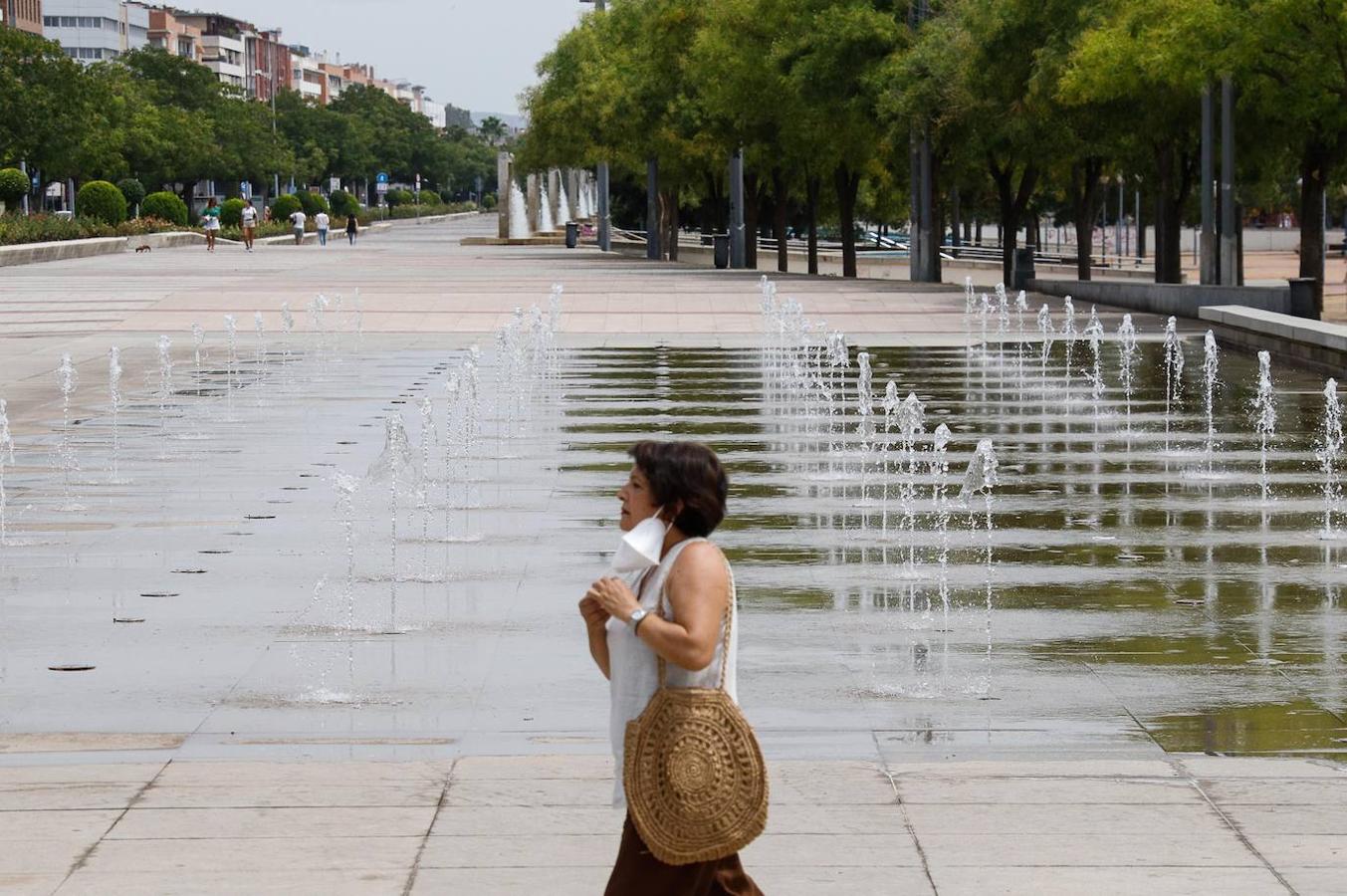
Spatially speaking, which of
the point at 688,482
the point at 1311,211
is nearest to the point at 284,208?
the point at 1311,211

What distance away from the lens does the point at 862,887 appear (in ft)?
18.2

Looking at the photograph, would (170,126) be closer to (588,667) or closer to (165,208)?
(165,208)

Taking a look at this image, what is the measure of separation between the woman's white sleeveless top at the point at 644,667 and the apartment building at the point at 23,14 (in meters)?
144

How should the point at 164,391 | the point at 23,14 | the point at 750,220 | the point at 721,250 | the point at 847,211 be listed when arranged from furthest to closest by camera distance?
the point at 23,14 < the point at 750,220 < the point at 721,250 < the point at 847,211 < the point at 164,391

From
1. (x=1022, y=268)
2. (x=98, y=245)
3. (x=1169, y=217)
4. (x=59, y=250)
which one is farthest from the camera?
(x=98, y=245)

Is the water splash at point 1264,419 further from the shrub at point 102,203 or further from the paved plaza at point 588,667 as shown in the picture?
the shrub at point 102,203

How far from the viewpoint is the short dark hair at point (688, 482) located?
177 inches

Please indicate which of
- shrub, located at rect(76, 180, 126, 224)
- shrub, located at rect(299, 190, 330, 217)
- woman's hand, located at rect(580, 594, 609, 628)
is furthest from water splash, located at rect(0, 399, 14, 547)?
shrub, located at rect(299, 190, 330, 217)

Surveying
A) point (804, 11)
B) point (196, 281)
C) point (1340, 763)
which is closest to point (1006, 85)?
point (804, 11)

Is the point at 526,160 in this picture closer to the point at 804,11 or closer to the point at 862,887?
the point at 804,11

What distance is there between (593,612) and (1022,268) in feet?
126

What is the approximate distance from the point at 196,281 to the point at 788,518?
3398cm

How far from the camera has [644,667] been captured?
4.46 m

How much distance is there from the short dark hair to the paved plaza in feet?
4.65
